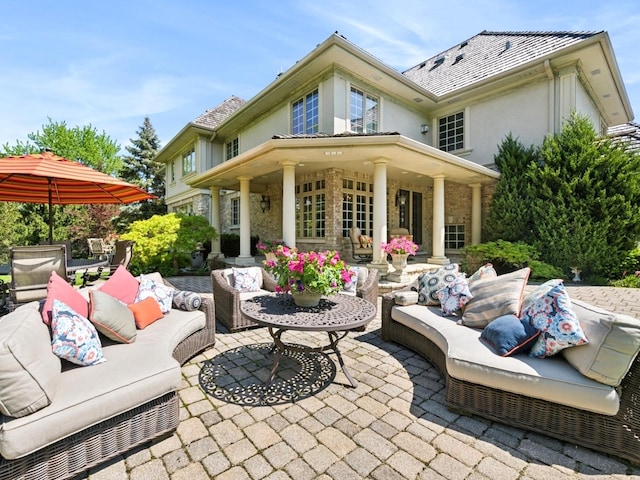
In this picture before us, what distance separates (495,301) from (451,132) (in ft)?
31.1

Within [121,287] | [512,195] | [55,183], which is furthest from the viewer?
[512,195]

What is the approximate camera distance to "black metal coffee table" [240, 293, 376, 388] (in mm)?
2680

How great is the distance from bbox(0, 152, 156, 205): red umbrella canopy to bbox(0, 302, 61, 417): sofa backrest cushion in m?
3.29

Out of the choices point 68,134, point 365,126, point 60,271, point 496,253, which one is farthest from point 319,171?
point 68,134

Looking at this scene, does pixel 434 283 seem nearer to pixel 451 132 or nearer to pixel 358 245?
pixel 358 245

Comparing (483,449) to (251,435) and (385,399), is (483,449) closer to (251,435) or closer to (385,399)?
(385,399)

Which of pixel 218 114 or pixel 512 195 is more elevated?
pixel 218 114

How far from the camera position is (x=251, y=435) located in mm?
2135

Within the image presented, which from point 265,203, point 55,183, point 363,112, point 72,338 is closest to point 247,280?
point 72,338

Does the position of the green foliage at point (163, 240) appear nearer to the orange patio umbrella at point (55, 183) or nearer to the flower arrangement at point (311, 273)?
the orange patio umbrella at point (55, 183)

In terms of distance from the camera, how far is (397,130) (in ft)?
32.7

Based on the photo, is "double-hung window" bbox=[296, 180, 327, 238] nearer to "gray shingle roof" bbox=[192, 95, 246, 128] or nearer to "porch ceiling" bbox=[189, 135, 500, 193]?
"porch ceiling" bbox=[189, 135, 500, 193]

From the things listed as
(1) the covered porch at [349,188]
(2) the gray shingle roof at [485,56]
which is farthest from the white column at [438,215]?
(2) the gray shingle roof at [485,56]

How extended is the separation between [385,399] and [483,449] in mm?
781
